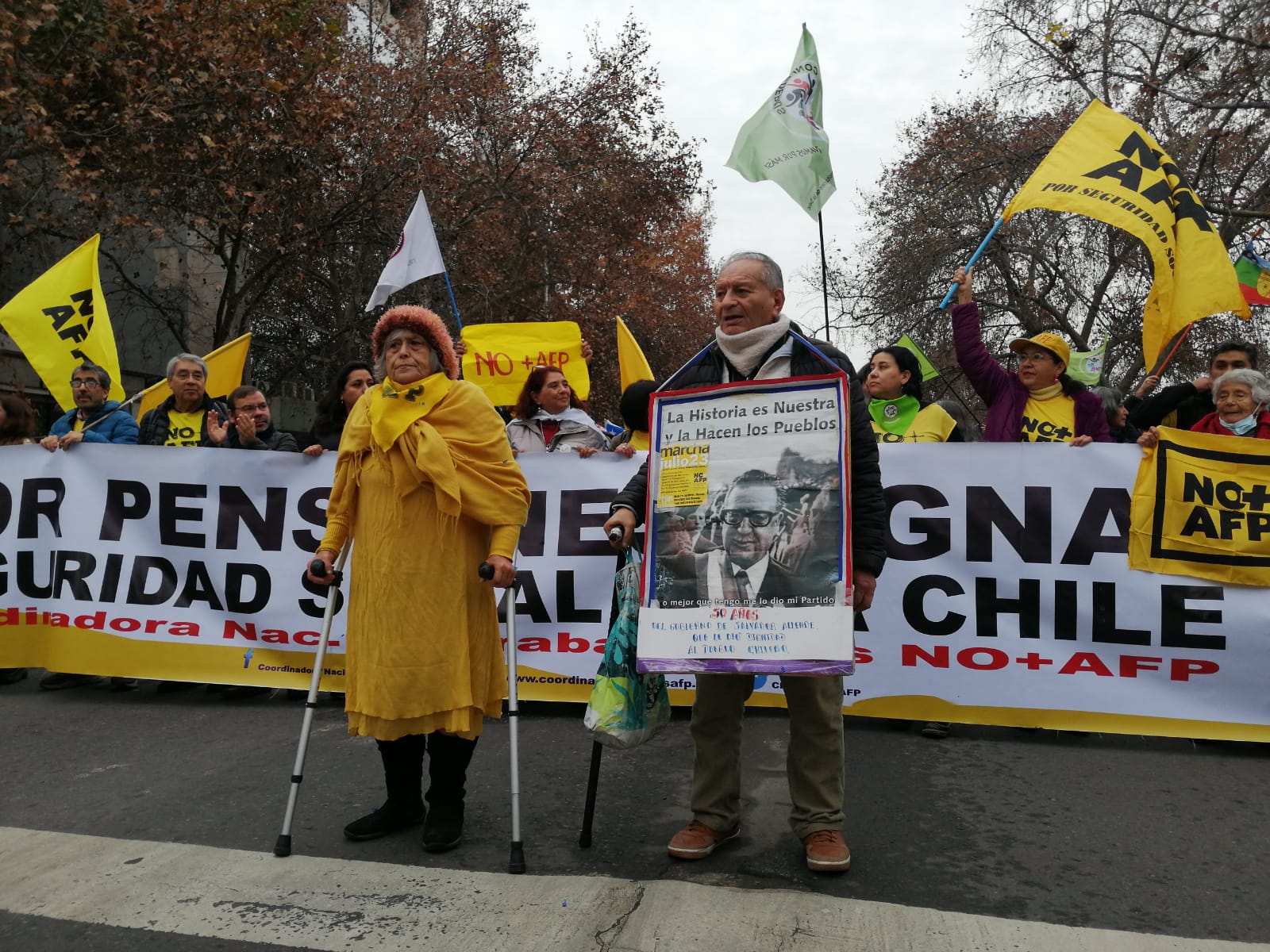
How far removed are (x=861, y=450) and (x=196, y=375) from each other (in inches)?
181

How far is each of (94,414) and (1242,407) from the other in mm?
6531

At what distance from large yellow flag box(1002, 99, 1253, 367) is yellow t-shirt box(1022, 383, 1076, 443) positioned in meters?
0.47

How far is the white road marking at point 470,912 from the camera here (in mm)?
2846

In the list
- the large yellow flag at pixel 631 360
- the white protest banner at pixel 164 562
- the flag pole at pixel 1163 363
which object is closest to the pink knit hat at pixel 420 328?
the white protest banner at pixel 164 562

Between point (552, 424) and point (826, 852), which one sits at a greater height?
point (552, 424)

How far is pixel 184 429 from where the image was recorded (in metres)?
6.51

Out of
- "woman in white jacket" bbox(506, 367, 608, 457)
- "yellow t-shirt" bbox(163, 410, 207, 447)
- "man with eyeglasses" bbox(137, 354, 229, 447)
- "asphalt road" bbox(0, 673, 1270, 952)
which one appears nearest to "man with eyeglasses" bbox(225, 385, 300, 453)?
"man with eyeglasses" bbox(137, 354, 229, 447)

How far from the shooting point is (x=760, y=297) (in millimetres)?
A: 3486

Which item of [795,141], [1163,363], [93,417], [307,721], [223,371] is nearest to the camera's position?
[307,721]

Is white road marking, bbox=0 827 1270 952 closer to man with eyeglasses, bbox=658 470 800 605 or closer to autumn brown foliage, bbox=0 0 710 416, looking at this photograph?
man with eyeglasses, bbox=658 470 800 605

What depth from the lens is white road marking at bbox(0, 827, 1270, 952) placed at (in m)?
2.85

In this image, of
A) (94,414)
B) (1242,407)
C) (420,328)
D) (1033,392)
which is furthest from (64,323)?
(1242,407)

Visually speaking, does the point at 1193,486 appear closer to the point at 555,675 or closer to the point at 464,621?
the point at 555,675

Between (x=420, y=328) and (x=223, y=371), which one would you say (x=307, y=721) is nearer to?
(x=420, y=328)
